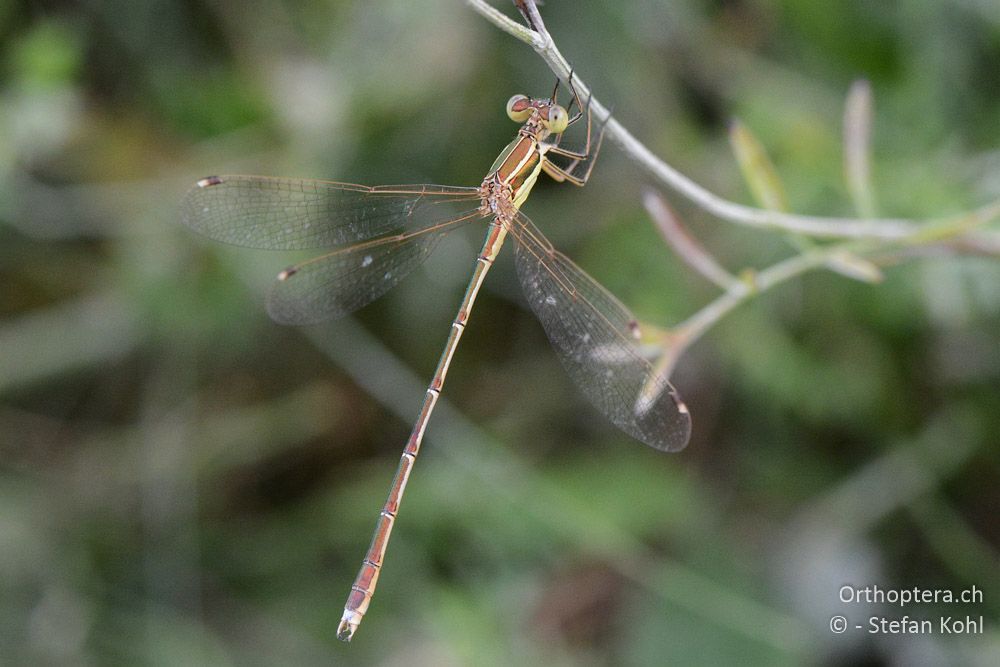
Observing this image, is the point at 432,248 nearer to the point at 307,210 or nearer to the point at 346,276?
the point at 346,276

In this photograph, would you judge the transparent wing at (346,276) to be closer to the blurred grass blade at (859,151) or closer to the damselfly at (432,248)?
the damselfly at (432,248)

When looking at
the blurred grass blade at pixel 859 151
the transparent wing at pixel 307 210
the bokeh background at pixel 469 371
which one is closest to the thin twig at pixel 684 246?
the blurred grass blade at pixel 859 151

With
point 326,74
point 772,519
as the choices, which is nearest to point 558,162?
point 326,74

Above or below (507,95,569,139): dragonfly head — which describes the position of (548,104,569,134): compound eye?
below

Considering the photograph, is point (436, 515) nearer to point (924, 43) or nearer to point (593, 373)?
point (593, 373)

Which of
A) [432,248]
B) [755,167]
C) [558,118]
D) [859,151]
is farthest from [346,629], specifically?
[859,151]

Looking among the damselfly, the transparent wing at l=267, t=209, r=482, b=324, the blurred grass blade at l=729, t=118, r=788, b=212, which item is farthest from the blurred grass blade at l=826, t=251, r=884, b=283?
the transparent wing at l=267, t=209, r=482, b=324

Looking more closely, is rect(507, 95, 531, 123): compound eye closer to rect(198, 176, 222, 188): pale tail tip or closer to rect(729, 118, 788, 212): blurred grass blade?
rect(729, 118, 788, 212): blurred grass blade
